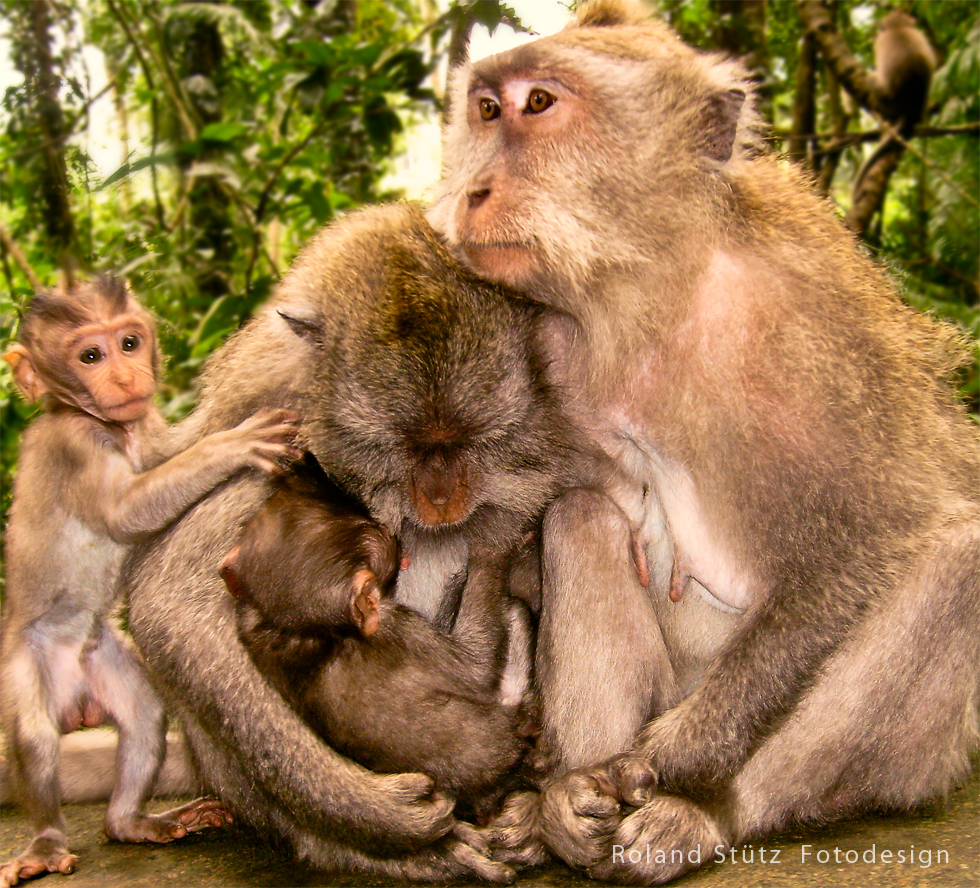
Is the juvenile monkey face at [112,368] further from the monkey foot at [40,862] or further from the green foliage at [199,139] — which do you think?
the monkey foot at [40,862]

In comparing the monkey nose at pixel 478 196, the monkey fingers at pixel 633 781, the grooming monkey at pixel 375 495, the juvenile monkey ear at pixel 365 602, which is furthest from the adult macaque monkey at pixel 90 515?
the monkey fingers at pixel 633 781

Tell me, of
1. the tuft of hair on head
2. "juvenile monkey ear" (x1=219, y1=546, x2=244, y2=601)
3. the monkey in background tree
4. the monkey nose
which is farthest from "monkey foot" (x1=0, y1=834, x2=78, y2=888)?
the monkey in background tree

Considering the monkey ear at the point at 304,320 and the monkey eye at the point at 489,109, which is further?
the monkey ear at the point at 304,320

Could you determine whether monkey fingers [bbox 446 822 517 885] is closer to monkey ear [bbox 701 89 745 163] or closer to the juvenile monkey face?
the juvenile monkey face

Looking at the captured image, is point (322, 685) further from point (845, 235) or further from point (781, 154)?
point (781, 154)

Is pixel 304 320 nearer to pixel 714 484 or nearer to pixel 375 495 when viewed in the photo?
pixel 375 495

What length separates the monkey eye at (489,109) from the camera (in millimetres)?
2928

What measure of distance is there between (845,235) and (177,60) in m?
5.68

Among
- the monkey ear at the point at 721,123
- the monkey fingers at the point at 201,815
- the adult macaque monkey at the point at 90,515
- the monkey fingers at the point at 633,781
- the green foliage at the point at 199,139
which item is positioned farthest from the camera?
the green foliage at the point at 199,139

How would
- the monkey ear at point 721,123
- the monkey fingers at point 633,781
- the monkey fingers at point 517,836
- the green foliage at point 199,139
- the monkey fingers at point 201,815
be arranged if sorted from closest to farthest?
the monkey fingers at point 633,781 → the monkey fingers at point 517,836 → the monkey ear at point 721,123 → the monkey fingers at point 201,815 → the green foliage at point 199,139

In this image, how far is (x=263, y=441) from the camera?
2.96 meters

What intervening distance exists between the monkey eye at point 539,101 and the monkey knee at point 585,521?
3.83 ft

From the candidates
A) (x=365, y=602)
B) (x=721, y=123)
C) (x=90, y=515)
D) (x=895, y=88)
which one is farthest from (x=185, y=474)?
(x=895, y=88)

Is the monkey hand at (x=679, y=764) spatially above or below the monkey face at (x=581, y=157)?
below
